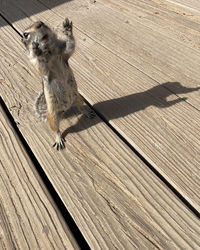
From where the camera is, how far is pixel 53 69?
1.23 metres

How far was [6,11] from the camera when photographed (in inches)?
96.4

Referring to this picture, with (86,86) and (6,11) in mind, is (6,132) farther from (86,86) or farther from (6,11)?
(6,11)

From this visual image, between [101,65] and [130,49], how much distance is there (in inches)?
11.2

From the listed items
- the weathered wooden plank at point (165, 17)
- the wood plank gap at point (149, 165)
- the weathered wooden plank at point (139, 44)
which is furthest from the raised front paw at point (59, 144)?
the weathered wooden plank at point (165, 17)

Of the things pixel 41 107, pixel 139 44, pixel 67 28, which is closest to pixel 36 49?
pixel 67 28

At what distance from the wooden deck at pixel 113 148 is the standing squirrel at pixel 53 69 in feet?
0.31

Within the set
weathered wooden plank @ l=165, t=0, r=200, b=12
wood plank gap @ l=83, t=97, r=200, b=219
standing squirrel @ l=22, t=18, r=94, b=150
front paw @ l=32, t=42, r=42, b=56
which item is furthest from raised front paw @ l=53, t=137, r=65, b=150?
weathered wooden plank @ l=165, t=0, r=200, b=12

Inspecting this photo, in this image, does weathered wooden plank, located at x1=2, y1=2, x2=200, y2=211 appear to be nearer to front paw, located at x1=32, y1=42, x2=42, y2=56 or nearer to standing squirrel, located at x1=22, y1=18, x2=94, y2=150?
standing squirrel, located at x1=22, y1=18, x2=94, y2=150

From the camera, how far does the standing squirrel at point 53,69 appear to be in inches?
42.6

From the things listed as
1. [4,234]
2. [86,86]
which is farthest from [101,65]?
[4,234]

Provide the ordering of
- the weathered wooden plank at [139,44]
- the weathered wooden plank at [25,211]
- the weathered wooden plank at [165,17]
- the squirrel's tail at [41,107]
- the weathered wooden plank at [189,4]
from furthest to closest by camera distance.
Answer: the weathered wooden plank at [189,4]
the weathered wooden plank at [165,17]
the weathered wooden plank at [139,44]
the squirrel's tail at [41,107]
the weathered wooden plank at [25,211]

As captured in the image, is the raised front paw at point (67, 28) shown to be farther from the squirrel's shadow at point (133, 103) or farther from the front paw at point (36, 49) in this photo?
the squirrel's shadow at point (133, 103)

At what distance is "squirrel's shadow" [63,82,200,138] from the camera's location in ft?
4.75

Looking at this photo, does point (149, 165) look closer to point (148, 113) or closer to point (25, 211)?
point (148, 113)
